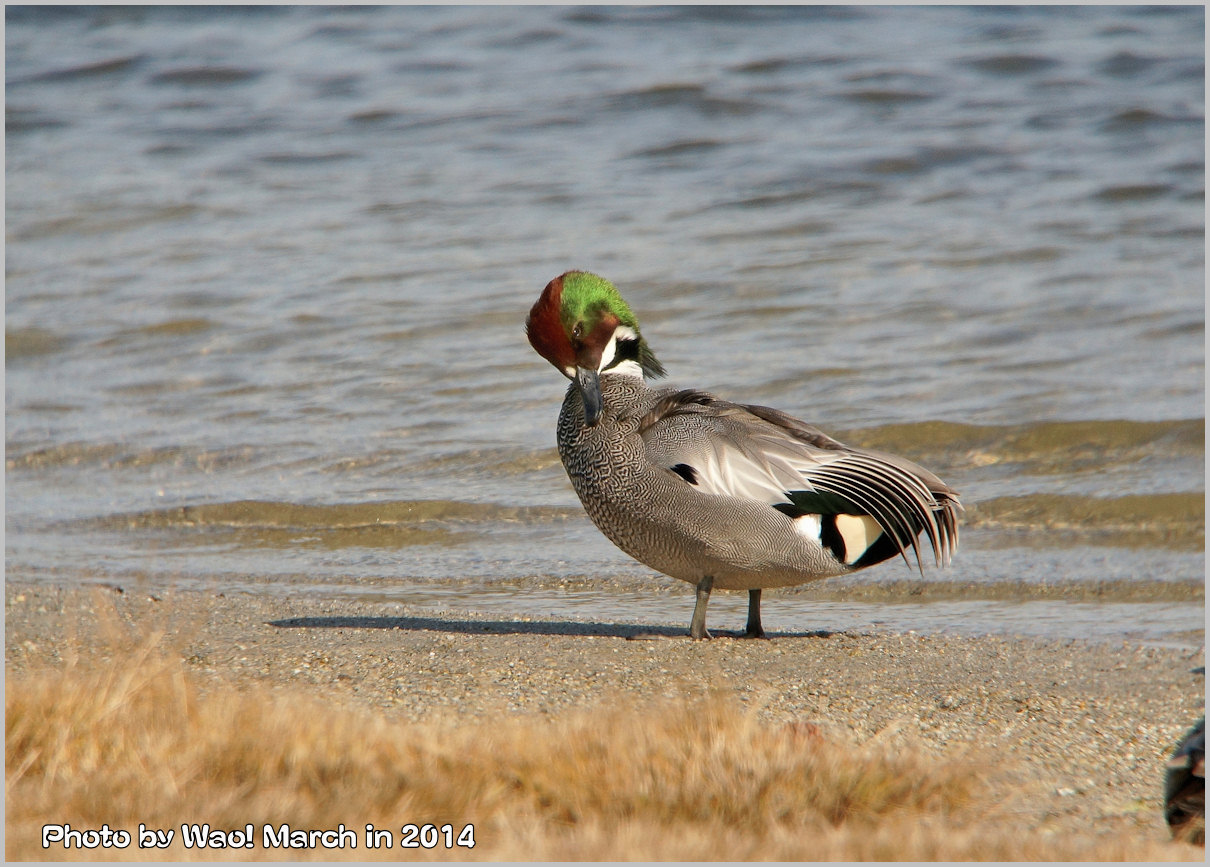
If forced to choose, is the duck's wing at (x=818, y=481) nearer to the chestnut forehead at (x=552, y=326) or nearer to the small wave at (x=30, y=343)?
the chestnut forehead at (x=552, y=326)

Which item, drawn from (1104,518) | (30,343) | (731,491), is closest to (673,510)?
(731,491)

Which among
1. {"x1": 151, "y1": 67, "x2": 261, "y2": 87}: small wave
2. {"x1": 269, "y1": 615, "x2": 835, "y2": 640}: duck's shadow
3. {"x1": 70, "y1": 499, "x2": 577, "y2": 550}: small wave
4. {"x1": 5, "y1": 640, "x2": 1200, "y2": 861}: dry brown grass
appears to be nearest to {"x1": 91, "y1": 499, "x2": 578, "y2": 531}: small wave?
{"x1": 70, "y1": 499, "x2": 577, "y2": 550}: small wave

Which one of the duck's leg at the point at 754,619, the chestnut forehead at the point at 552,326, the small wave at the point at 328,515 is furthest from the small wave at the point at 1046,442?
the chestnut forehead at the point at 552,326

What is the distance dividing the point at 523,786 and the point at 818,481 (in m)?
1.91

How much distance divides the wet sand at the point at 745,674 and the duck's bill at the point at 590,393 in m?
0.75

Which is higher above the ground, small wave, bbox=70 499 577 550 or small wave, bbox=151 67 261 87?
small wave, bbox=151 67 261 87

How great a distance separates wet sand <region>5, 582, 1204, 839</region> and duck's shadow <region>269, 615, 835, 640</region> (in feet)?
0.05

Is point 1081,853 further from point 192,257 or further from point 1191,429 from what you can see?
point 192,257

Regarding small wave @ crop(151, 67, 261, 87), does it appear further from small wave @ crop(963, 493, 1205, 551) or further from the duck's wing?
the duck's wing

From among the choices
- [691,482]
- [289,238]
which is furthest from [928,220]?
[691,482]

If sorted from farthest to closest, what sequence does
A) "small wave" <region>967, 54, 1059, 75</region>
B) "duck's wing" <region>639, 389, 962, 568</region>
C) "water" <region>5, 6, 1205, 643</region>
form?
"small wave" <region>967, 54, 1059, 75</region>, "water" <region>5, 6, 1205, 643</region>, "duck's wing" <region>639, 389, 962, 568</region>

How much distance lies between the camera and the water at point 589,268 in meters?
5.94

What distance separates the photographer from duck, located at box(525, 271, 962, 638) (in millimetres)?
4301

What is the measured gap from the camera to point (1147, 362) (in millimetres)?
7641
